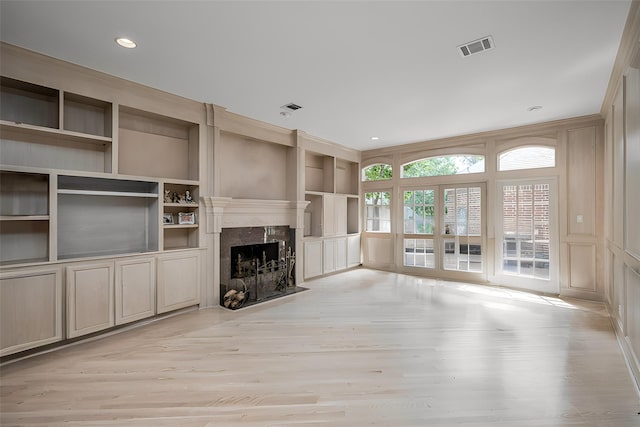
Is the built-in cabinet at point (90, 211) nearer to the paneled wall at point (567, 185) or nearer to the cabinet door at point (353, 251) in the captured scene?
the cabinet door at point (353, 251)

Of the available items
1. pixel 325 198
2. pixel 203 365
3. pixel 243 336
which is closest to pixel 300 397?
pixel 203 365

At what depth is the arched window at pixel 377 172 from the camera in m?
7.18

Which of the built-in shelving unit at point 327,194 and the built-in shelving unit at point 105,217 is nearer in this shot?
the built-in shelving unit at point 105,217

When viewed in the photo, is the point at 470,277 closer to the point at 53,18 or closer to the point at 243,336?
the point at 243,336

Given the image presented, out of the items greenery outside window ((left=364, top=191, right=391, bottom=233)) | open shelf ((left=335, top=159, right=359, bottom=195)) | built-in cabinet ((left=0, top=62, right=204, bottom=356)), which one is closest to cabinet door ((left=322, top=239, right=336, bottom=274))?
greenery outside window ((left=364, top=191, right=391, bottom=233))

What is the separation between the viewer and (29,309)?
2791 mm

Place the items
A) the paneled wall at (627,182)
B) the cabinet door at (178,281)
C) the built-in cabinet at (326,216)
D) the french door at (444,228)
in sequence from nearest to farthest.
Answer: the paneled wall at (627,182) → the cabinet door at (178,281) → the french door at (444,228) → the built-in cabinet at (326,216)

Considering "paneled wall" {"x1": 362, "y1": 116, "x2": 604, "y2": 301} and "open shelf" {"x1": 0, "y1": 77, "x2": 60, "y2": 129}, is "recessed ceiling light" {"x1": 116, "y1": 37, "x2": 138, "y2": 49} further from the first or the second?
"paneled wall" {"x1": 362, "y1": 116, "x2": 604, "y2": 301}

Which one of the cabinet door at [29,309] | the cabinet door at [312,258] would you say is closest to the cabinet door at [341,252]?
the cabinet door at [312,258]

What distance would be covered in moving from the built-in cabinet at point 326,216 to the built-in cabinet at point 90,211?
2601mm

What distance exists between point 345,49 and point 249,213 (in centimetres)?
302

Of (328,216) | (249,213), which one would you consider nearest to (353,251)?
(328,216)

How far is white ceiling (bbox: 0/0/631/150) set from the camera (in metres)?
2.29

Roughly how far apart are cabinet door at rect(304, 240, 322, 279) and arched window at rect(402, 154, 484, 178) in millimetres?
2602
